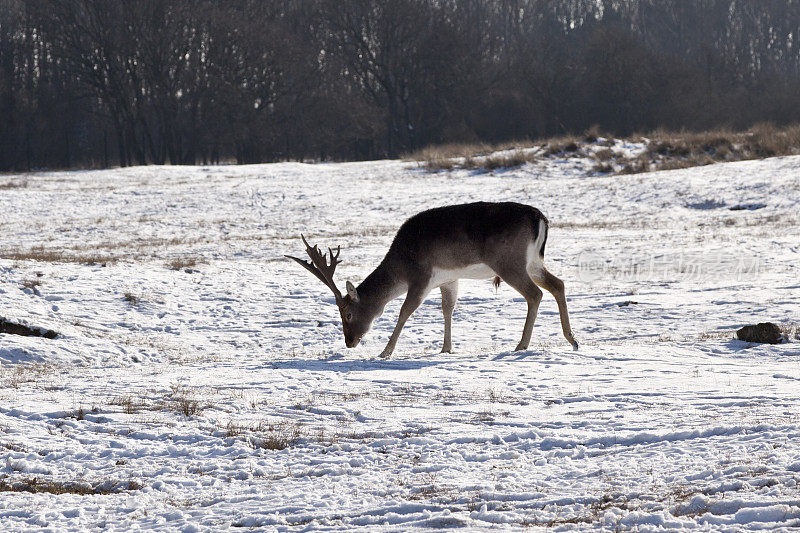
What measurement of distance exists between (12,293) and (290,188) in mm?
20897

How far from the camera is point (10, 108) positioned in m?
63.4

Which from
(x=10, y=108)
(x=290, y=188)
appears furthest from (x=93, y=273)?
(x=10, y=108)

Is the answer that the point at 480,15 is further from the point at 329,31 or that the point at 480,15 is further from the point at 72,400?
the point at 72,400

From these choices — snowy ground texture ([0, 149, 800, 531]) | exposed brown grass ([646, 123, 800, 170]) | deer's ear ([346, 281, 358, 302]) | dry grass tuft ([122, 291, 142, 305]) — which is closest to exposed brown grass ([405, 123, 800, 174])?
exposed brown grass ([646, 123, 800, 170])

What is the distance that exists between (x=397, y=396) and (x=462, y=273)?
10.00 feet

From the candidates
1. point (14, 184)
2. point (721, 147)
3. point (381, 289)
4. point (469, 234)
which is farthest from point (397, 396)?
point (14, 184)

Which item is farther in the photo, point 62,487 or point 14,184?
point 14,184

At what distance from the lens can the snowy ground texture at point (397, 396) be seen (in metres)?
5.09

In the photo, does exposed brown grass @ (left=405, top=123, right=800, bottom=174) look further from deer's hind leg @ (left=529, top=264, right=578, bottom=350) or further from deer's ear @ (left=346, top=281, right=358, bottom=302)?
deer's ear @ (left=346, top=281, right=358, bottom=302)

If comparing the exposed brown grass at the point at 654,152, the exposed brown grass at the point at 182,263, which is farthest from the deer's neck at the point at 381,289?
the exposed brown grass at the point at 654,152

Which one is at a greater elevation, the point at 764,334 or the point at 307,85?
the point at 307,85

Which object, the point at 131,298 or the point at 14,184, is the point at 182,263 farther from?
the point at 14,184

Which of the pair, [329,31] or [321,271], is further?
[329,31]

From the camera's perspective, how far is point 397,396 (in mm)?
8234
